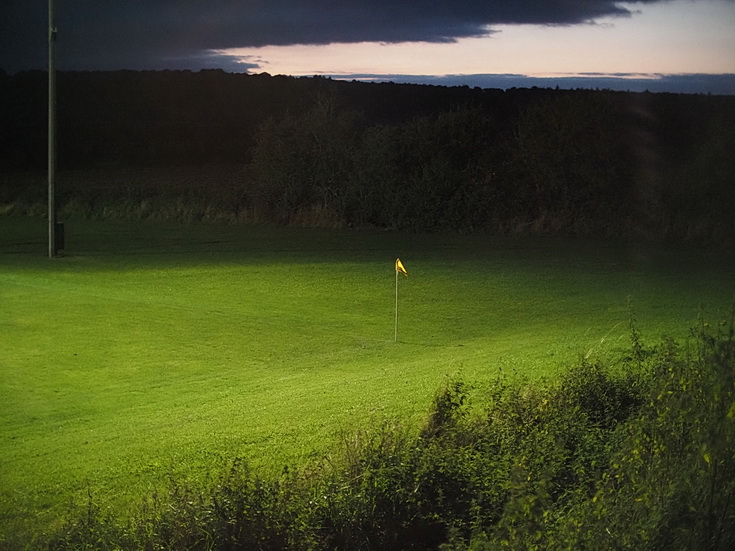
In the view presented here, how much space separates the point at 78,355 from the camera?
14.6m

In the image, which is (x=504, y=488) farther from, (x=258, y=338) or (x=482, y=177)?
(x=482, y=177)

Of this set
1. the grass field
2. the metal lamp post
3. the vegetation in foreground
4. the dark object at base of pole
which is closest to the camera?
the vegetation in foreground

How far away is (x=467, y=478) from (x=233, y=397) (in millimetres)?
4553

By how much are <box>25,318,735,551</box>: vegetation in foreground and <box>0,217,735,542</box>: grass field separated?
3.77 feet

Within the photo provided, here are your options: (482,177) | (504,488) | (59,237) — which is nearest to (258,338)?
(504,488)

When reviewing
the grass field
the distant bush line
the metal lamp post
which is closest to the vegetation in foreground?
the grass field

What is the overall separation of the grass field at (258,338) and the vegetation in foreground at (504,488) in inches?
45.3

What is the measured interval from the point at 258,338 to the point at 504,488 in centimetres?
898

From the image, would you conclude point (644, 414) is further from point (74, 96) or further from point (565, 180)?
point (74, 96)

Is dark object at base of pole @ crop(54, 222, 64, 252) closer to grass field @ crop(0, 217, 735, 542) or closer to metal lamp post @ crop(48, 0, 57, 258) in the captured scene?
metal lamp post @ crop(48, 0, 57, 258)

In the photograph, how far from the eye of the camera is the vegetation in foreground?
211 inches

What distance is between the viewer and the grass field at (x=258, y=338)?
9961mm

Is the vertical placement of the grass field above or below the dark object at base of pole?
below

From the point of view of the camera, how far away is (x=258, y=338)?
52.6 ft
